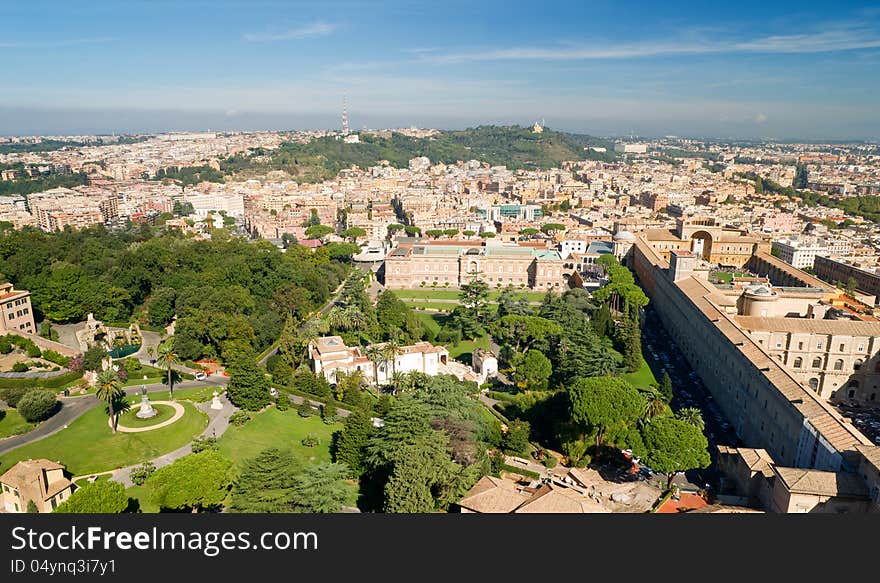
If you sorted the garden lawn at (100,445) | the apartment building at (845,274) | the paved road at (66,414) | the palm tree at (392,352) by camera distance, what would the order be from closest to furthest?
the garden lawn at (100,445), the paved road at (66,414), the palm tree at (392,352), the apartment building at (845,274)

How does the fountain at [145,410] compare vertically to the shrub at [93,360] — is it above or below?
below

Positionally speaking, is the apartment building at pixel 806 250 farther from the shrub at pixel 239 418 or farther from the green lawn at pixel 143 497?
the green lawn at pixel 143 497

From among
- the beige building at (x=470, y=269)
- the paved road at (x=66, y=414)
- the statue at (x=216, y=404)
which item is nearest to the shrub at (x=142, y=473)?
the statue at (x=216, y=404)

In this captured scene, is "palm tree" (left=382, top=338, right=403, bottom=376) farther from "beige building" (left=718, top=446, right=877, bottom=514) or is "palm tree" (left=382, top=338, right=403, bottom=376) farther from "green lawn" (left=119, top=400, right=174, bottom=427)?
"beige building" (left=718, top=446, right=877, bottom=514)

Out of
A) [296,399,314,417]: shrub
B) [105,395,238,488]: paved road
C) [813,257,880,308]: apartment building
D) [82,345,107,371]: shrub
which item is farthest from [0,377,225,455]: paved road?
[813,257,880,308]: apartment building

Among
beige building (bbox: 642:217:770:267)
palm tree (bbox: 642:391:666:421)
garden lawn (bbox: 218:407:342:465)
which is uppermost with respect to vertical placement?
beige building (bbox: 642:217:770:267)

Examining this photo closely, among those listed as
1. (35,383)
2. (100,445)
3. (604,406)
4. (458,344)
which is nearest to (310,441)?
(100,445)
